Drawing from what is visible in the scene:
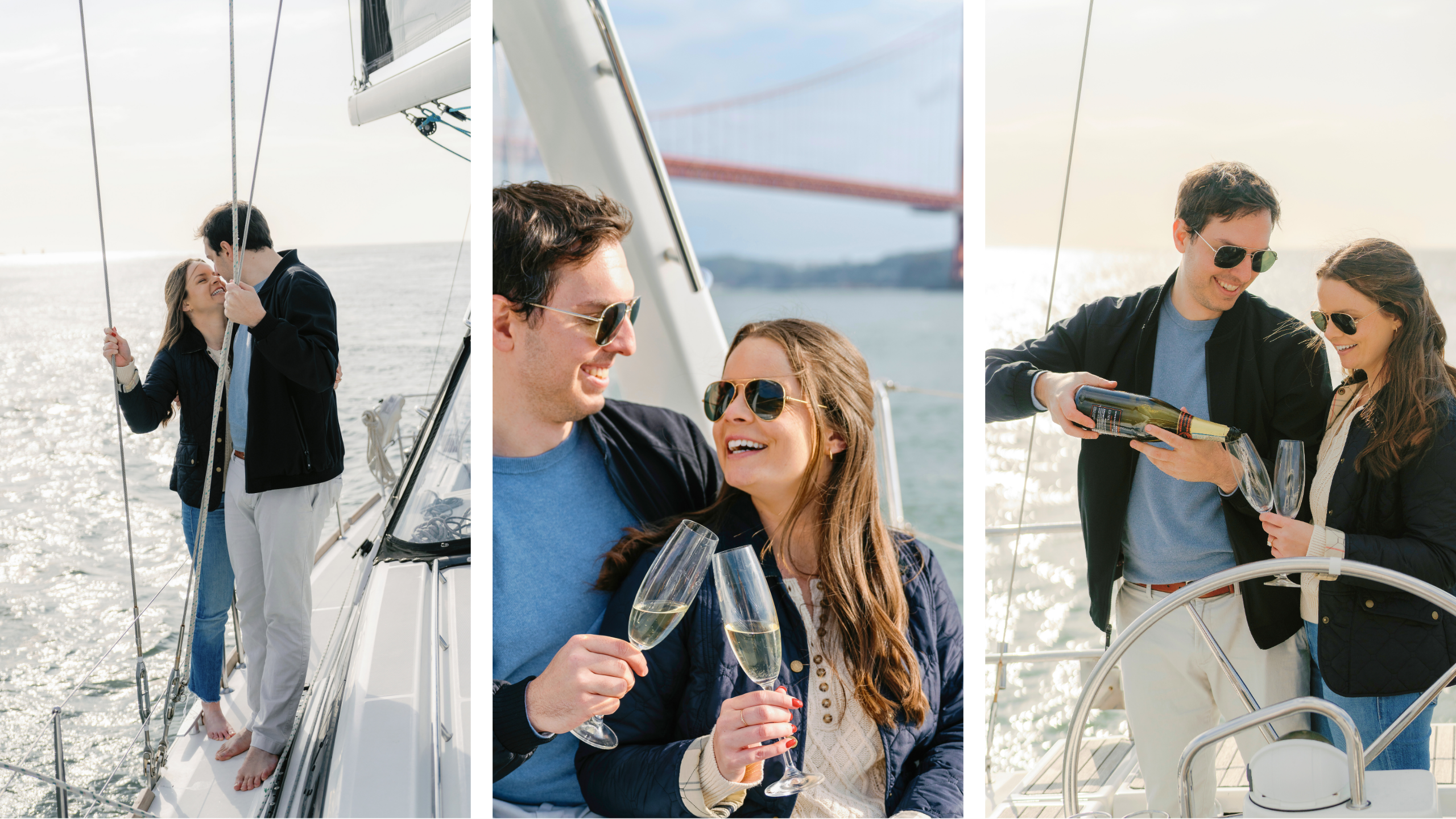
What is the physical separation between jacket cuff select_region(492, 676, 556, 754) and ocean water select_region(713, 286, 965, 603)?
79 centimetres

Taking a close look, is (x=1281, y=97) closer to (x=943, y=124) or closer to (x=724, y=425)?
(x=943, y=124)

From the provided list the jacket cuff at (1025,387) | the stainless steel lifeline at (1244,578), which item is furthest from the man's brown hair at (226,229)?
the stainless steel lifeline at (1244,578)

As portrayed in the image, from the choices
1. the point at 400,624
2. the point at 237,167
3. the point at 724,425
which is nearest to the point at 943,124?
the point at 724,425

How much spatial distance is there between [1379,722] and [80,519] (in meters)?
2.63

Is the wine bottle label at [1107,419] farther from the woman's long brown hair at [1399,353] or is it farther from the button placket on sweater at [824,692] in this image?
the button placket on sweater at [824,692]

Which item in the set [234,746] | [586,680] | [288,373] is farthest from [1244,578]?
[234,746]

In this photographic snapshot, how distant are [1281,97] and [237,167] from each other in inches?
82.3

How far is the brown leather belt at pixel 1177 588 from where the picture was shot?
1886 mm

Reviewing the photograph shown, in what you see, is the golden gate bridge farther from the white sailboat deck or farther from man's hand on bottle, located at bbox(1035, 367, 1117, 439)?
the white sailboat deck

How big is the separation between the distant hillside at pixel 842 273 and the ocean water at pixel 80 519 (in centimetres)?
54

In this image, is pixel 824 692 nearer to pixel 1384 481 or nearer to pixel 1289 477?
pixel 1289 477

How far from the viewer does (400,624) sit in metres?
2.06

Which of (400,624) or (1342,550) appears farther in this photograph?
(400,624)

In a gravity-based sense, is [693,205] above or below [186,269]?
above
